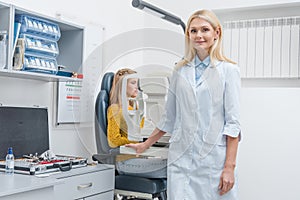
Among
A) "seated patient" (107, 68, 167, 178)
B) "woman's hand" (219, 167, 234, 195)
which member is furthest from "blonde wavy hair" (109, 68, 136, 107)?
"woman's hand" (219, 167, 234, 195)

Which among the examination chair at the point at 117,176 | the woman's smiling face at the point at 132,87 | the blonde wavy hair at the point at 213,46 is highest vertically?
the blonde wavy hair at the point at 213,46

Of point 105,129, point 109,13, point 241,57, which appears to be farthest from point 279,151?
point 109,13

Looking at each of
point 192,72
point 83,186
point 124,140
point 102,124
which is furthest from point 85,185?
point 192,72

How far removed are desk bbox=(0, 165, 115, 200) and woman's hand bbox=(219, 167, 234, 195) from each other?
2.35 ft

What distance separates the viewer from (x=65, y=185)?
1854 mm

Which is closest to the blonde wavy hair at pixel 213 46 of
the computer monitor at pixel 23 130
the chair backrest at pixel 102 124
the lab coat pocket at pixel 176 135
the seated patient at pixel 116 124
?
the lab coat pocket at pixel 176 135

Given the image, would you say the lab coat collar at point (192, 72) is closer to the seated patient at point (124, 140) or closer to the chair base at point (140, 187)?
the seated patient at point (124, 140)

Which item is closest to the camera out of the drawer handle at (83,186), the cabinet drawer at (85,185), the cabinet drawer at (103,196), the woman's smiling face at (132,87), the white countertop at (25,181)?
the white countertop at (25,181)

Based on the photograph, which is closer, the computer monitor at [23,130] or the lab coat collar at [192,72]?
the lab coat collar at [192,72]

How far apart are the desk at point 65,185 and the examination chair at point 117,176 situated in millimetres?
101

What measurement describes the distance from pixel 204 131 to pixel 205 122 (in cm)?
4

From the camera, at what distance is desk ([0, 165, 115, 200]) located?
152 cm

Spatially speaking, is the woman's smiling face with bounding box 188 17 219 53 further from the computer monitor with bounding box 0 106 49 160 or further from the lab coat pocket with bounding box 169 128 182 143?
the computer monitor with bounding box 0 106 49 160

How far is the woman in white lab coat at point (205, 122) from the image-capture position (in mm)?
1716
